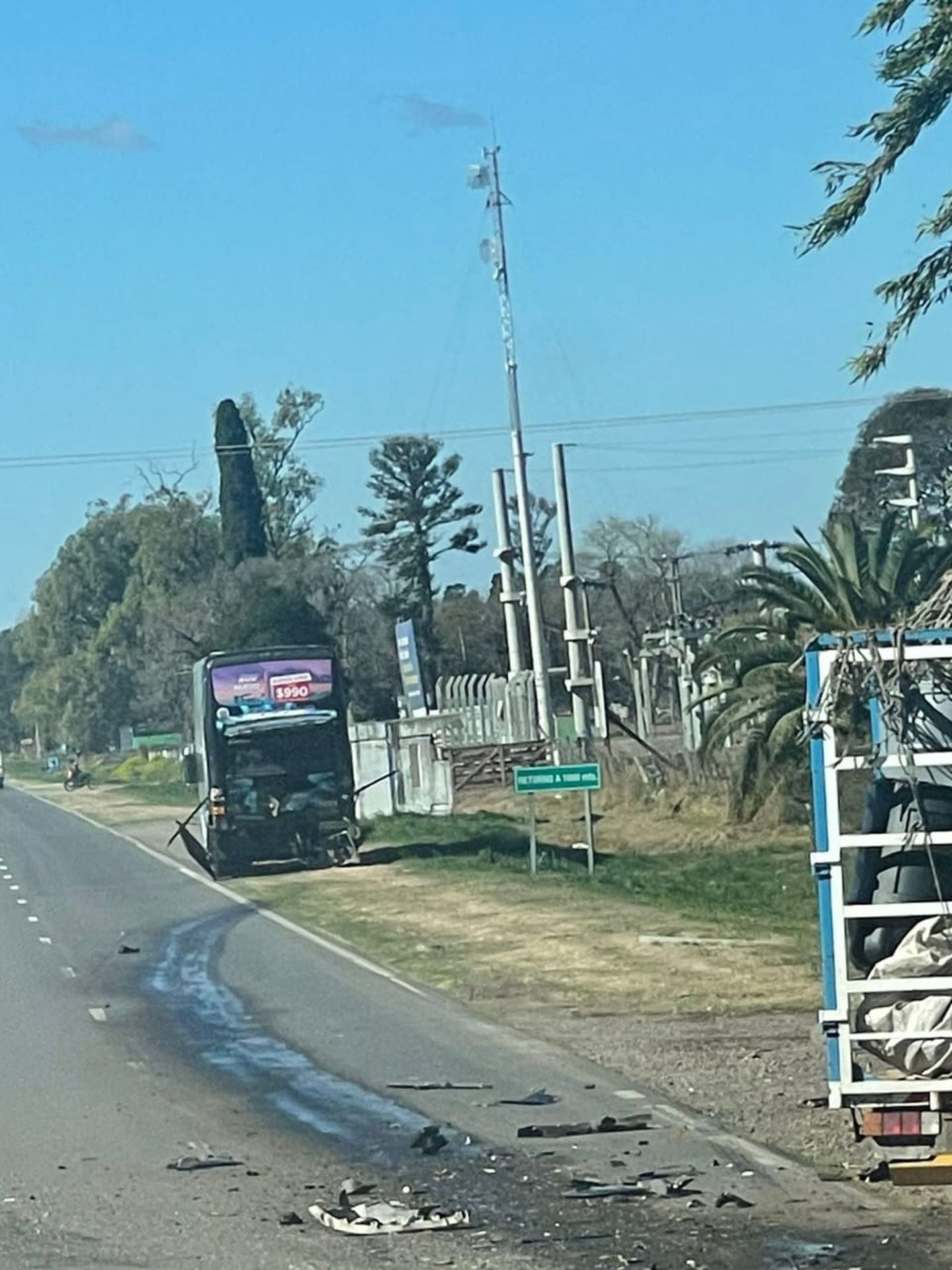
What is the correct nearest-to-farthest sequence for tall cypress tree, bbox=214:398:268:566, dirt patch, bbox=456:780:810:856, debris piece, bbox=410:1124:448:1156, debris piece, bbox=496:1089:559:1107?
debris piece, bbox=410:1124:448:1156
debris piece, bbox=496:1089:559:1107
dirt patch, bbox=456:780:810:856
tall cypress tree, bbox=214:398:268:566

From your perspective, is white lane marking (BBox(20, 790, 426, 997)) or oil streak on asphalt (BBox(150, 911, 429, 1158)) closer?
oil streak on asphalt (BBox(150, 911, 429, 1158))

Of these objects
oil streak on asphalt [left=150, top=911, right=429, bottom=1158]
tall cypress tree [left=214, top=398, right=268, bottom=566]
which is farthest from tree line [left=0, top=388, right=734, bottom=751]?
oil streak on asphalt [left=150, top=911, right=429, bottom=1158]

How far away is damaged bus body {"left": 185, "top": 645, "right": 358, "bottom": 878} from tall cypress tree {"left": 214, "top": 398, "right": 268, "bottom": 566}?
56316 millimetres

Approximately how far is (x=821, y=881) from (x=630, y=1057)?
5884 millimetres

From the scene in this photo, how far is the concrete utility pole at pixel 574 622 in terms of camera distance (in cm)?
4847

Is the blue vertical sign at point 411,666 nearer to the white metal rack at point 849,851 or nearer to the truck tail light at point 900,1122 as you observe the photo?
the white metal rack at point 849,851

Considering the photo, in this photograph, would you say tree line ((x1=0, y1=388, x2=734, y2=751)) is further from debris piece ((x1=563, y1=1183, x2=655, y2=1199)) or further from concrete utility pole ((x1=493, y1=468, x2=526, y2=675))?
debris piece ((x1=563, y1=1183, x2=655, y2=1199))

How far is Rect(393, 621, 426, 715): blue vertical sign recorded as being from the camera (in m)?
57.0

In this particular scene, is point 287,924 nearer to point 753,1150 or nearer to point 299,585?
point 753,1150

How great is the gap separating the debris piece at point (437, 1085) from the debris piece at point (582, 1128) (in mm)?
1576

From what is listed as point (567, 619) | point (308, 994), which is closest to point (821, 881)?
point (308, 994)

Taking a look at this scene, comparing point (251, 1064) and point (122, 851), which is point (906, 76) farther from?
point (122, 851)

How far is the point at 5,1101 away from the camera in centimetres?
1284

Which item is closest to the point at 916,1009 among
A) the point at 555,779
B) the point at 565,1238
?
the point at 565,1238
